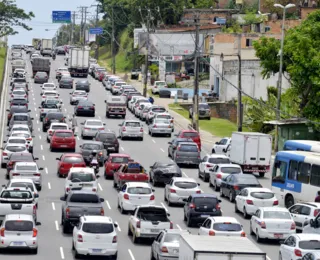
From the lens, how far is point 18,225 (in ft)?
121

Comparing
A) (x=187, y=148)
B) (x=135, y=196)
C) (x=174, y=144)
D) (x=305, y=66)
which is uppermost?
(x=305, y=66)

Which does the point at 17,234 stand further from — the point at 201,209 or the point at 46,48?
the point at 46,48

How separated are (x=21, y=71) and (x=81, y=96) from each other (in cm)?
2699

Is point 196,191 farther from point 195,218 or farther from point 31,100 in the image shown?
point 31,100

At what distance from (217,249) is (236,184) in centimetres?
2320

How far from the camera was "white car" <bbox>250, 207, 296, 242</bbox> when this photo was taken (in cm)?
4044

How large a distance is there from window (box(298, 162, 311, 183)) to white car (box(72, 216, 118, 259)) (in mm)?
13967

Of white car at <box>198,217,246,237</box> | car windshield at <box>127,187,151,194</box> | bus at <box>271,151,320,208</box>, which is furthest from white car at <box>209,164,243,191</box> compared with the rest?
white car at <box>198,217,246,237</box>

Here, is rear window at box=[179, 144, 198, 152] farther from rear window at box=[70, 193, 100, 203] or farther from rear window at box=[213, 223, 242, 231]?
rear window at box=[213, 223, 242, 231]

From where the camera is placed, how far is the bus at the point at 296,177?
4753 centimetres

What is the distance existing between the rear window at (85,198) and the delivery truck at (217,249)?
13.1 metres

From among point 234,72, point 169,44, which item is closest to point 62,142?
point 234,72

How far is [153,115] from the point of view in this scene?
84.9 meters

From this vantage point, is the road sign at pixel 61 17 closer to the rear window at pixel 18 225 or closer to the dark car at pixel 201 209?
the dark car at pixel 201 209
